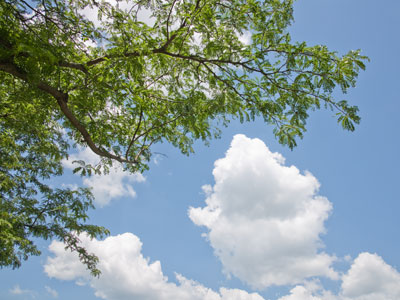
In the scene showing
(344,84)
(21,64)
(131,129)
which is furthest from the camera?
(131,129)

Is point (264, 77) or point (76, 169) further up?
point (264, 77)

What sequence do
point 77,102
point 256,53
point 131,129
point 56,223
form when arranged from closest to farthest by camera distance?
point 256,53 < point 77,102 < point 131,129 < point 56,223

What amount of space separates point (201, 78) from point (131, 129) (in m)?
2.15

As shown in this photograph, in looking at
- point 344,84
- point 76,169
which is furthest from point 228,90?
point 76,169

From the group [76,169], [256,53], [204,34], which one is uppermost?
[204,34]

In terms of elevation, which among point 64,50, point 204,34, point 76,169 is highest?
point 204,34

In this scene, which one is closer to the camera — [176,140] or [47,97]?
[47,97]

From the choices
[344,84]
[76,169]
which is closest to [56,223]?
Answer: [76,169]

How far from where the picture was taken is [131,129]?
748 cm

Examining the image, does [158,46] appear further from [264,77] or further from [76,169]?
[76,169]

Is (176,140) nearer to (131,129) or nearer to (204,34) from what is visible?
(131,129)

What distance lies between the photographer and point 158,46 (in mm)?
5570

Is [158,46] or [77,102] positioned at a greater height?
[158,46]

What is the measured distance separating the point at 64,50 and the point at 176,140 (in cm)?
336
